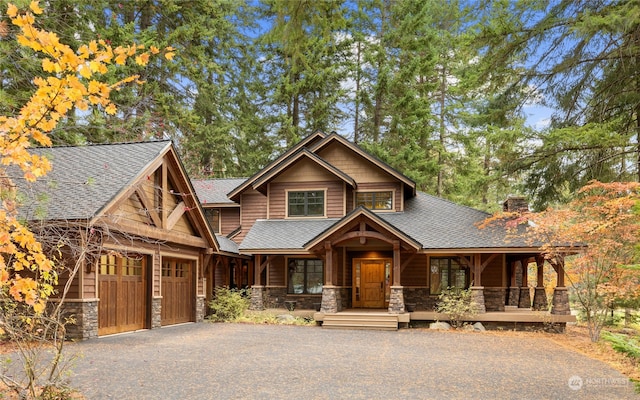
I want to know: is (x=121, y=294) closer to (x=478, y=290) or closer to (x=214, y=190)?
(x=214, y=190)

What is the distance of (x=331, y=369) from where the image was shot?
8461mm

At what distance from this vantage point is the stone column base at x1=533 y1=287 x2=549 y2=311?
17969 millimetres

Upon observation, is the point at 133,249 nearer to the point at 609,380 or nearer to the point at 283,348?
the point at 283,348

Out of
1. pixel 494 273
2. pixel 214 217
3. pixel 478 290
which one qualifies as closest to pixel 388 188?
pixel 494 273

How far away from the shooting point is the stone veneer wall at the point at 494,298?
17.1 m

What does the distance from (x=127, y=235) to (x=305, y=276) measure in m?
9.92

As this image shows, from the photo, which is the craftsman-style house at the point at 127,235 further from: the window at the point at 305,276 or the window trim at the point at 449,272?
the window trim at the point at 449,272

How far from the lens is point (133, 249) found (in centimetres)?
1235

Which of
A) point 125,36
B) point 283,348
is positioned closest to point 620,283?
point 283,348

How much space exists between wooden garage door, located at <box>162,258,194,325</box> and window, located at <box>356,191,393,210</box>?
710cm

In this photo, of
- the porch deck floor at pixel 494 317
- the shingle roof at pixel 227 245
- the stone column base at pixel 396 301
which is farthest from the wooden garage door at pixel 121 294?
the stone column base at pixel 396 301

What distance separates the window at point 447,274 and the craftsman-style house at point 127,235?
7.92 meters

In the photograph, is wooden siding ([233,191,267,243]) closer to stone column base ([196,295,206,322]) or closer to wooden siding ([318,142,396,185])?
wooden siding ([318,142,396,185])

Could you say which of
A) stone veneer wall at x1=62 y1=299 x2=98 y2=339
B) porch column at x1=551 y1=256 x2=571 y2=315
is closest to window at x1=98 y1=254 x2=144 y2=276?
stone veneer wall at x1=62 y1=299 x2=98 y2=339
